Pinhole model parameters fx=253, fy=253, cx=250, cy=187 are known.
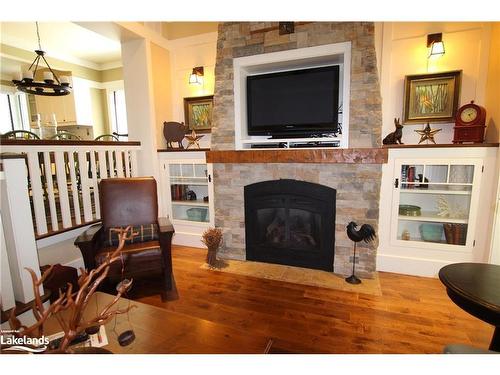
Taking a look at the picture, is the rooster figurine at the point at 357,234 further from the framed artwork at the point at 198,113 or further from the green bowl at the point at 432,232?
the framed artwork at the point at 198,113

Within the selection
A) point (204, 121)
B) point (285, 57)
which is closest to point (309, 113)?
point (285, 57)

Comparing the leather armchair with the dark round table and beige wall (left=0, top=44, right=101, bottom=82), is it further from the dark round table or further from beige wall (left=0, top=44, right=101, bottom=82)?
beige wall (left=0, top=44, right=101, bottom=82)

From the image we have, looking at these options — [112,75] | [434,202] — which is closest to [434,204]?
[434,202]

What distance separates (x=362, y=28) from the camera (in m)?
2.27

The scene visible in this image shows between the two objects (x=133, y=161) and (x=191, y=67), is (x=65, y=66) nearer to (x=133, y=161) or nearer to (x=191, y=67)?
(x=191, y=67)

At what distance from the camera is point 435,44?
7.83 ft

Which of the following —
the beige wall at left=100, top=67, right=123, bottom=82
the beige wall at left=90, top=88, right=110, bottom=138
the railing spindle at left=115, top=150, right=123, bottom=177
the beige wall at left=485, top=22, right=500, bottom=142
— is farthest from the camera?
the beige wall at left=90, top=88, right=110, bottom=138

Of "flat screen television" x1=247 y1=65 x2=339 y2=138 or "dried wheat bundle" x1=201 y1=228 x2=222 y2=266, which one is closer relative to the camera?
→ "flat screen television" x1=247 y1=65 x2=339 y2=138

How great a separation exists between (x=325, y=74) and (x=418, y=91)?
0.95 m

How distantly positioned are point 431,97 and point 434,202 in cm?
105

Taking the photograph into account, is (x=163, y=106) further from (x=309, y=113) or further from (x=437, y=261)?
(x=437, y=261)

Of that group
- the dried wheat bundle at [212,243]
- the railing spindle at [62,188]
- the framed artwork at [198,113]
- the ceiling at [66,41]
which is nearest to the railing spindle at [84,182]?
the railing spindle at [62,188]

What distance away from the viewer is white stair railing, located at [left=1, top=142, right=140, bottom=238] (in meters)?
2.17

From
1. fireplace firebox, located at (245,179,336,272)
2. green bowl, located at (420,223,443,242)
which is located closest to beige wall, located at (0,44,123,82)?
fireplace firebox, located at (245,179,336,272)
